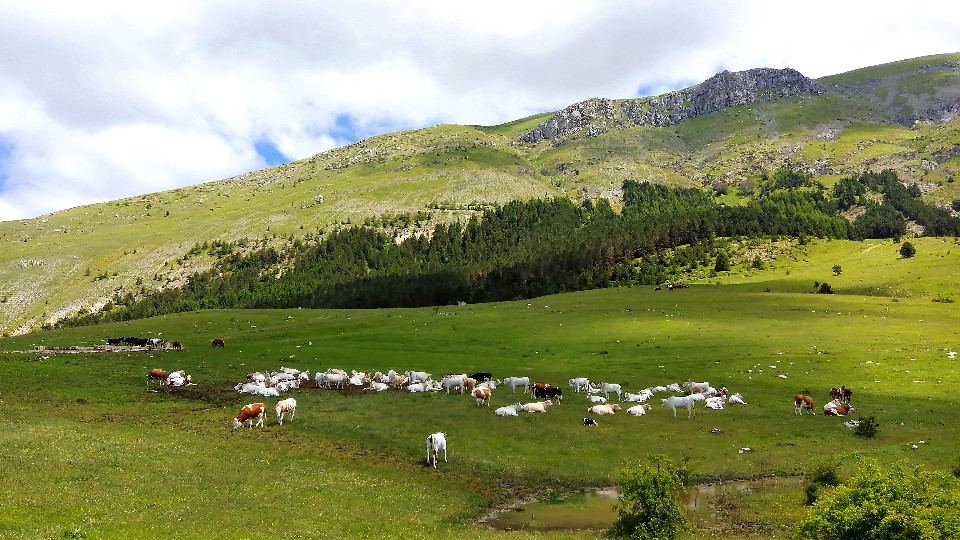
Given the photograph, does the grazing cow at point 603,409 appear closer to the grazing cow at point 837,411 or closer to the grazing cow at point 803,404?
the grazing cow at point 803,404

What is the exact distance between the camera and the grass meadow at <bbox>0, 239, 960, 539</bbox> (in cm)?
2100

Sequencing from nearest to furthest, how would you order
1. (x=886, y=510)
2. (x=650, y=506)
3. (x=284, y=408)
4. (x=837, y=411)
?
(x=886, y=510) < (x=650, y=506) < (x=284, y=408) < (x=837, y=411)

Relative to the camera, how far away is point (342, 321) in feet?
285

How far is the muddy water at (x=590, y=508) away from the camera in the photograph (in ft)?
72.9

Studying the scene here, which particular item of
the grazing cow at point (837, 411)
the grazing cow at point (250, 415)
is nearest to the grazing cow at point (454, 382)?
the grazing cow at point (250, 415)

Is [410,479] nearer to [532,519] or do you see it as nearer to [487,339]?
[532,519]

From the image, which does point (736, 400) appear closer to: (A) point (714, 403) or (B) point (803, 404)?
(A) point (714, 403)

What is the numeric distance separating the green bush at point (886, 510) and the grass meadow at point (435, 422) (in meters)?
5.95

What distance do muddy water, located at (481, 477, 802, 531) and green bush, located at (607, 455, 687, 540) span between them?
6.11ft

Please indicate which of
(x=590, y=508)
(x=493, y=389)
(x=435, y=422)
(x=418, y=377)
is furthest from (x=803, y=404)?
(x=418, y=377)

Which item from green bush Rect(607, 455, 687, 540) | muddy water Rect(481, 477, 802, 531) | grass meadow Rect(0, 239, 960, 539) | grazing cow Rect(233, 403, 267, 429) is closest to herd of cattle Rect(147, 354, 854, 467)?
grazing cow Rect(233, 403, 267, 429)

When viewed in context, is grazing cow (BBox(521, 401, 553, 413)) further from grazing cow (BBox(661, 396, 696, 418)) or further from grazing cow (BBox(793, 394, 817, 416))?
grazing cow (BBox(793, 394, 817, 416))

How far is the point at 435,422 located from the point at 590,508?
14299mm

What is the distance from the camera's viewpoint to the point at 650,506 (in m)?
19.8
